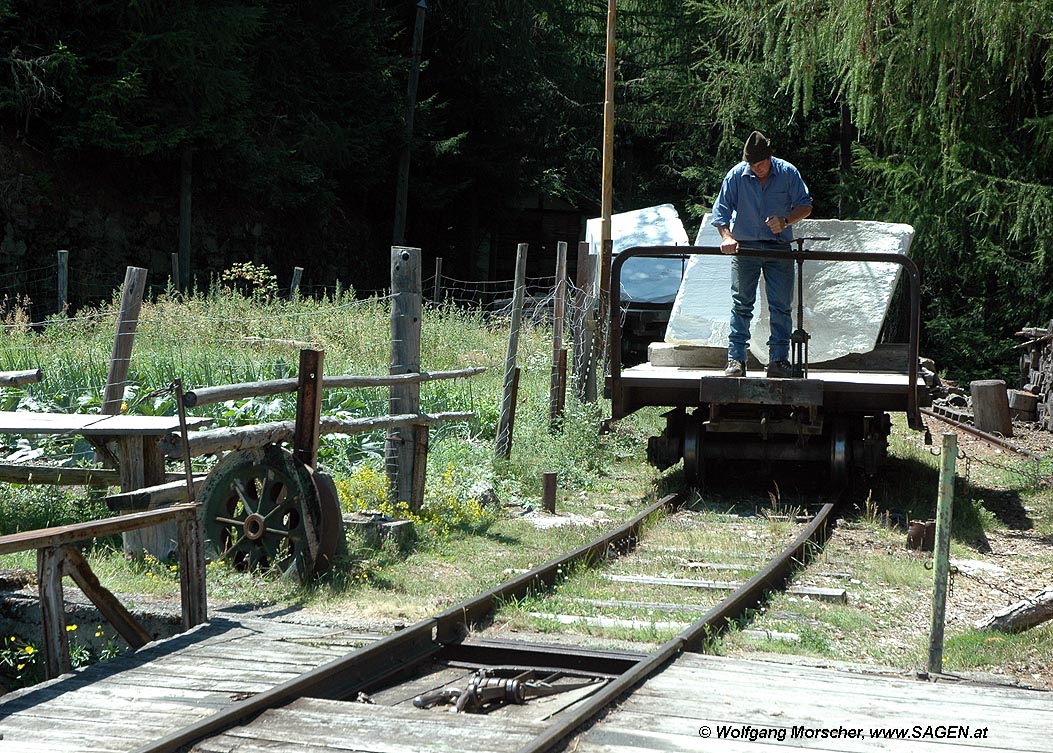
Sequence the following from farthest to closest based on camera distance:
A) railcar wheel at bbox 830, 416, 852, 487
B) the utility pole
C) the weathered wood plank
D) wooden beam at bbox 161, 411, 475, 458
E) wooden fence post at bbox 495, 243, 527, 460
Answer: the utility pole
wooden fence post at bbox 495, 243, 527, 460
railcar wheel at bbox 830, 416, 852, 487
wooden beam at bbox 161, 411, 475, 458
the weathered wood plank

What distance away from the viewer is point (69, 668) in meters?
4.79

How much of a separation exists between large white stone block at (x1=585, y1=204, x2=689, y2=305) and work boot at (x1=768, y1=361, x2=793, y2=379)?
1067 centimetres

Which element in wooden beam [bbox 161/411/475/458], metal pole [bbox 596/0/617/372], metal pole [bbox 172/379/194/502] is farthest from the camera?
metal pole [bbox 596/0/617/372]

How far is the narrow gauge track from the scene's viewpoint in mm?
3807

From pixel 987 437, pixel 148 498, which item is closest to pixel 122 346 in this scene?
pixel 148 498

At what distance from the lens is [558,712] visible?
4.43 meters

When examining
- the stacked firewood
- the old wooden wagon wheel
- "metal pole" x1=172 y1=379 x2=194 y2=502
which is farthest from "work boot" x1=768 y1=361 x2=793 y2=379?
the stacked firewood

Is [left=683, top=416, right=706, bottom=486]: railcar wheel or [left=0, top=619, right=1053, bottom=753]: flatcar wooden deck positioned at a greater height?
[left=683, top=416, right=706, bottom=486]: railcar wheel

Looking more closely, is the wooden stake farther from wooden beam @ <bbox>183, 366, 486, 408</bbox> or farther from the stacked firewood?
the stacked firewood

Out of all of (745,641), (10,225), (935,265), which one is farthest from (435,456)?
(10,225)

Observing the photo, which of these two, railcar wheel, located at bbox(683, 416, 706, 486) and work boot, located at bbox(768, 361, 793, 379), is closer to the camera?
work boot, located at bbox(768, 361, 793, 379)

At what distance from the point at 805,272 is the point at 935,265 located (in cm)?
963

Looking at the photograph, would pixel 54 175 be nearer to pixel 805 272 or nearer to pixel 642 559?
pixel 805 272

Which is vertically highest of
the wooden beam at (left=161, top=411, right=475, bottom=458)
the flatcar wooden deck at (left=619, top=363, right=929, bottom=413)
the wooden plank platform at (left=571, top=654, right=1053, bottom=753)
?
the flatcar wooden deck at (left=619, top=363, right=929, bottom=413)
